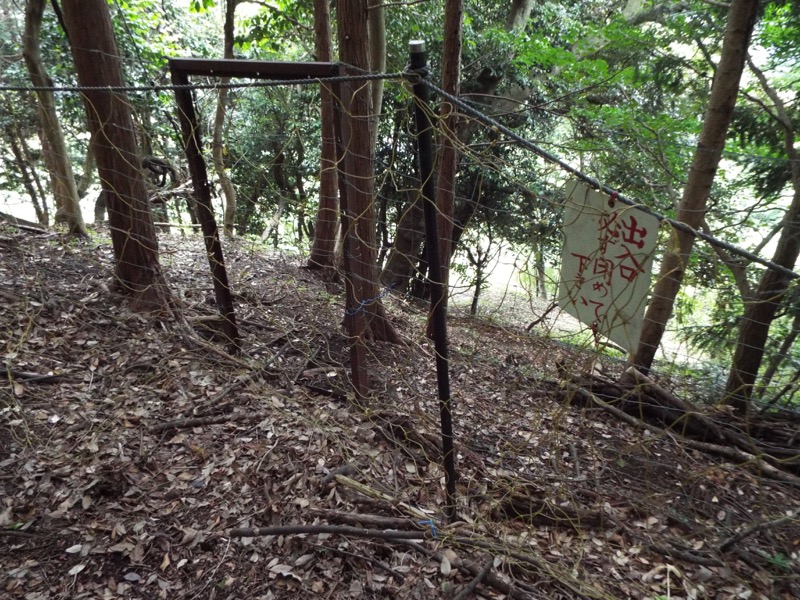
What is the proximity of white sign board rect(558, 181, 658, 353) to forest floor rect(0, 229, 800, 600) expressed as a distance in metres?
0.18

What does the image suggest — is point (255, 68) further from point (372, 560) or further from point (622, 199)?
point (372, 560)

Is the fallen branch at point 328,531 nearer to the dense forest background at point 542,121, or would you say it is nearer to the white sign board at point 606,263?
the white sign board at point 606,263

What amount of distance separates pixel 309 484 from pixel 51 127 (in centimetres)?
470

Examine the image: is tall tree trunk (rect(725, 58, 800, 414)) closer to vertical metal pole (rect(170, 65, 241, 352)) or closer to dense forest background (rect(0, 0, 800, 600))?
dense forest background (rect(0, 0, 800, 600))

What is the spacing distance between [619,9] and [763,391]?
7.34 meters

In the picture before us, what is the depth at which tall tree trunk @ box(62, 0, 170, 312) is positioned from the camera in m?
3.00

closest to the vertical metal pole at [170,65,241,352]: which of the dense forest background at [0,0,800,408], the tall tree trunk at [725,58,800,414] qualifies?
the dense forest background at [0,0,800,408]

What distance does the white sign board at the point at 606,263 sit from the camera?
A: 1437mm

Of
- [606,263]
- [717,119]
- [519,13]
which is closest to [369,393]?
[606,263]

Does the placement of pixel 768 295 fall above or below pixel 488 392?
above

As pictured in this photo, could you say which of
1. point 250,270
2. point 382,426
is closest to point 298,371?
point 382,426

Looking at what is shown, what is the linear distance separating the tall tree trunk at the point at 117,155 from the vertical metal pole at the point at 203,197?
66cm

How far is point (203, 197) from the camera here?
2.89 metres

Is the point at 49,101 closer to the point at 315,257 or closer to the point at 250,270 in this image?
the point at 250,270
